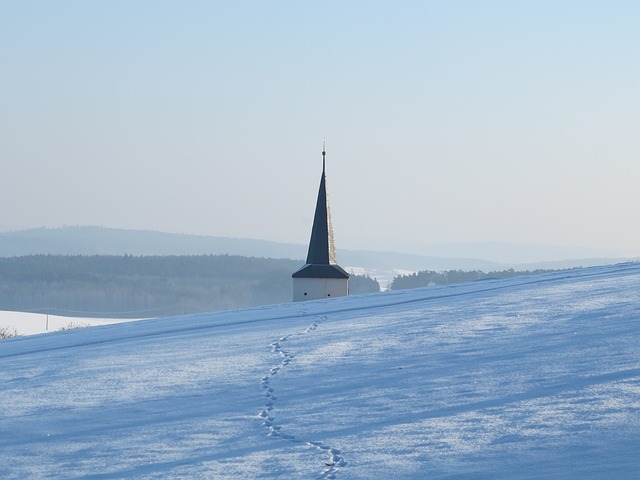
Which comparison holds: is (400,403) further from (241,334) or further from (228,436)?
(241,334)

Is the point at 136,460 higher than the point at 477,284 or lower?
lower

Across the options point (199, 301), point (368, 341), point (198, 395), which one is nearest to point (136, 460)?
point (198, 395)

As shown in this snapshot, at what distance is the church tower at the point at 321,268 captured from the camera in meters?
51.7

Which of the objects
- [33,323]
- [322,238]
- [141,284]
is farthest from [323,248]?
[141,284]

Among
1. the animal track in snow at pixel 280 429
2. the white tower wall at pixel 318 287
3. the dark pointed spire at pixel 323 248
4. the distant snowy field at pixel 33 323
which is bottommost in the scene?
the distant snowy field at pixel 33 323

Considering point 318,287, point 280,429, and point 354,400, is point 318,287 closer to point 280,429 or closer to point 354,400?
point 354,400

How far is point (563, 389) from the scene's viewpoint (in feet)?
33.7

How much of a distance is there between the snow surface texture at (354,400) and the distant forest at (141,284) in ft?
373

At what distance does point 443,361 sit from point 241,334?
15.8 feet

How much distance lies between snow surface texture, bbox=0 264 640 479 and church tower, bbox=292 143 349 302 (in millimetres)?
34815

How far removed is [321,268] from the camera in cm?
5234

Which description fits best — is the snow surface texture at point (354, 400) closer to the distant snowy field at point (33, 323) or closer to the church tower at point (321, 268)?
the church tower at point (321, 268)

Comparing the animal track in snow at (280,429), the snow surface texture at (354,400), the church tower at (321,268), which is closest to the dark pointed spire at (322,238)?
Result: the church tower at (321,268)

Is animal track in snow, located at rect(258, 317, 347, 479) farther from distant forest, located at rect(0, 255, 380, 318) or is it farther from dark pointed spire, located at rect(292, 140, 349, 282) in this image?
distant forest, located at rect(0, 255, 380, 318)
